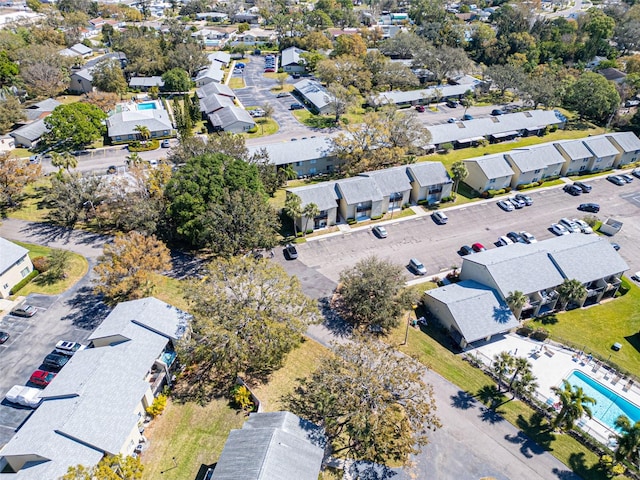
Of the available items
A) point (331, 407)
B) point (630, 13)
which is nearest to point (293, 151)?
point (331, 407)

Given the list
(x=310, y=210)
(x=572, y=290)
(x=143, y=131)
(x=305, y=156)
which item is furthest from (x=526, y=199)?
→ (x=143, y=131)

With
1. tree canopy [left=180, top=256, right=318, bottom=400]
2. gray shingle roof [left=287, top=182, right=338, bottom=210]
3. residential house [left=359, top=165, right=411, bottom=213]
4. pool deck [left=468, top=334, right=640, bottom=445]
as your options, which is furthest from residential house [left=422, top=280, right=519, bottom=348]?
residential house [left=359, top=165, right=411, bottom=213]

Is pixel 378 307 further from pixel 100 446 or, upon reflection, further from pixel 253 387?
pixel 100 446

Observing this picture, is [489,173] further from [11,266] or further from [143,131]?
[11,266]

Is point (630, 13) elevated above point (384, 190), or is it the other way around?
point (630, 13)

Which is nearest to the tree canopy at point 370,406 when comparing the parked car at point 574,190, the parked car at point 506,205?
the parked car at point 506,205

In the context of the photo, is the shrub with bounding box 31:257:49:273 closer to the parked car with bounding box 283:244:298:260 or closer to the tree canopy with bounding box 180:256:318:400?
the tree canopy with bounding box 180:256:318:400

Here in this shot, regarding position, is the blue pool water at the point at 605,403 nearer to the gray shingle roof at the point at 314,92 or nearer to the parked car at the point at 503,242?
the parked car at the point at 503,242
